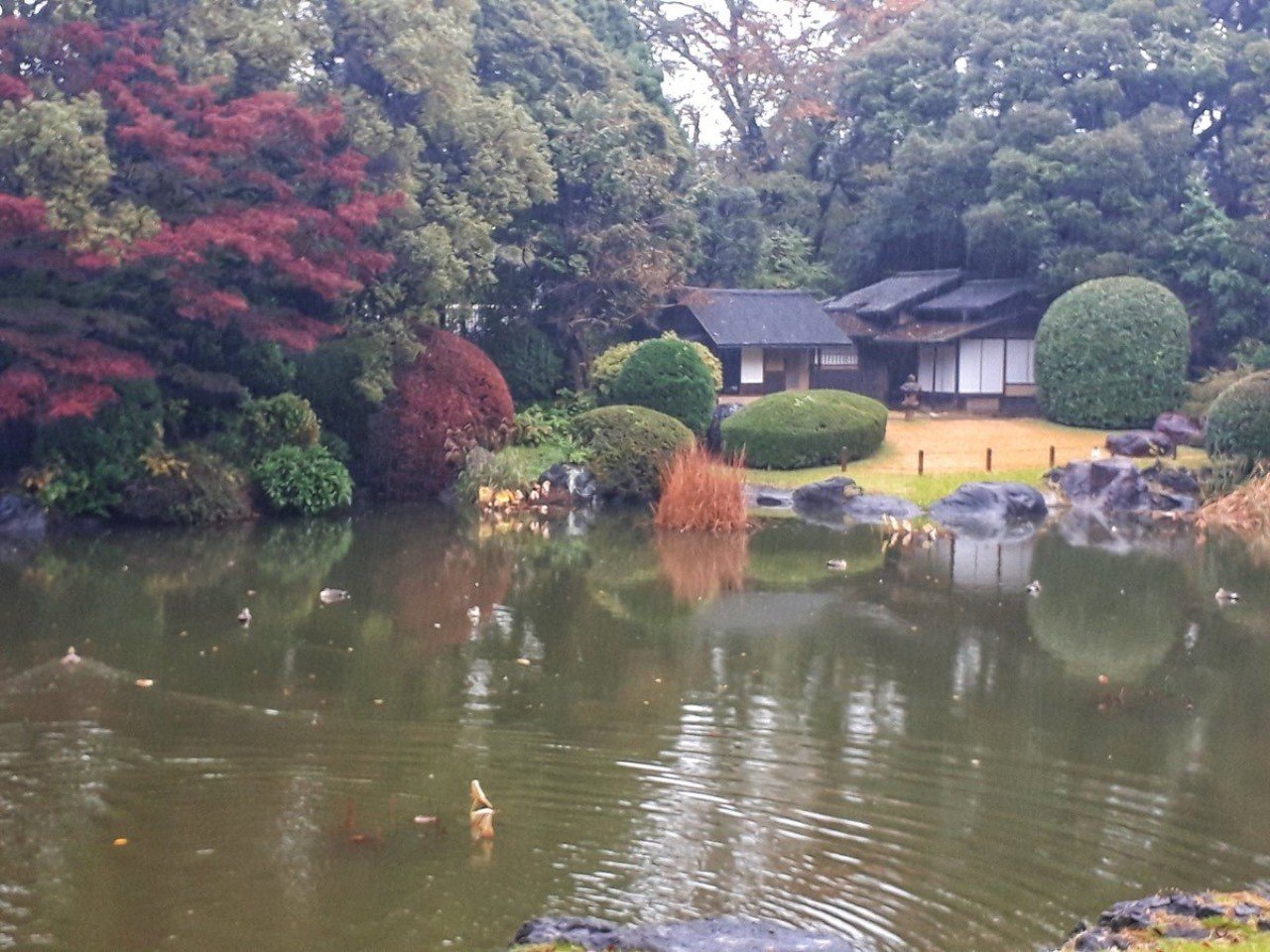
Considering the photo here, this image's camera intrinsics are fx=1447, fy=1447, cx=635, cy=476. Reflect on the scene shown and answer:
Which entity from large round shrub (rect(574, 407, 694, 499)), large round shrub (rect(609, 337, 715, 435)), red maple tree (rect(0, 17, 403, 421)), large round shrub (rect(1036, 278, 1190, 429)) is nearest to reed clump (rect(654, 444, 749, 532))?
large round shrub (rect(574, 407, 694, 499))

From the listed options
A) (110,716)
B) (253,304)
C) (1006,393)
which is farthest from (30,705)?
(1006,393)

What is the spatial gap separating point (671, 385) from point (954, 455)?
16.4ft

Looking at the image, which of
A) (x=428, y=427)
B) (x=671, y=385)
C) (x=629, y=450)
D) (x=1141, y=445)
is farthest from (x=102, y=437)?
(x=1141, y=445)

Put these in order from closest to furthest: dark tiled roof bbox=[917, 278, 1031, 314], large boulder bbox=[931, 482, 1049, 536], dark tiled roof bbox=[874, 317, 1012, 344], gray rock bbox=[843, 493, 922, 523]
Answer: large boulder bbox=[931, 482, 1049, 536]
gray rock bbox=[843, 493, 922, 523]
dark tiled roof bbox=[874, 317, 1012, 344]
dark tiled roof bbox=[917, 278, 1031, 314]

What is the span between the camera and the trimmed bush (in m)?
25.3

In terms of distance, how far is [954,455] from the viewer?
24.7 metres

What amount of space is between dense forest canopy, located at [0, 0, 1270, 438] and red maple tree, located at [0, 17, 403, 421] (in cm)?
5

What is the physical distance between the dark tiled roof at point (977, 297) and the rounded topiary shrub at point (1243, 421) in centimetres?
714

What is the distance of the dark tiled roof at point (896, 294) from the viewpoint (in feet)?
101

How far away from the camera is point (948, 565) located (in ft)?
54.0

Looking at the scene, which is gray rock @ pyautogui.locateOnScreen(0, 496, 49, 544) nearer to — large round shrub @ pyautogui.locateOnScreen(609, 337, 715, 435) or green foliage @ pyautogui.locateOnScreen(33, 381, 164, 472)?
green foliage @ pyautogui.locateOnScreen(33, 381, 164, 472)

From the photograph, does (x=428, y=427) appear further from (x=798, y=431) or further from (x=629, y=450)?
(x=798, y=431)

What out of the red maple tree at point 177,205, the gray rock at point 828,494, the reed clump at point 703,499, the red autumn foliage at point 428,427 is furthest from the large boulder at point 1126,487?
the red maple tree at point 177,205

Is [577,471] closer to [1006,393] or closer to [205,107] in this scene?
[205,107]
